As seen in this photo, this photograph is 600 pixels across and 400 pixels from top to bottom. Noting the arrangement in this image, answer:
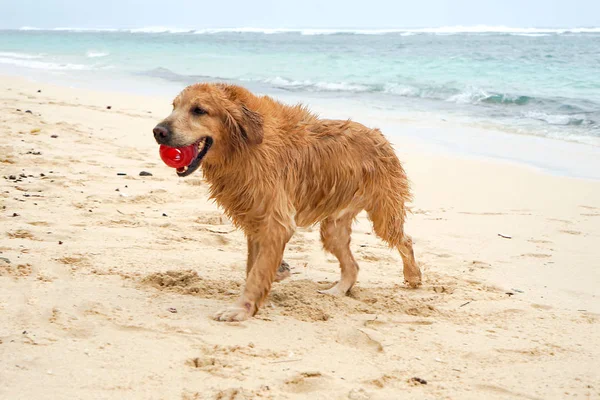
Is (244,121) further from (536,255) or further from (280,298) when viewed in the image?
(536,255)

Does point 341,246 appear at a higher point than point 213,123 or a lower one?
lower

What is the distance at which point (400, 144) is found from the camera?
10867 mm

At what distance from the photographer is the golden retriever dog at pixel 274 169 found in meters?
4.41

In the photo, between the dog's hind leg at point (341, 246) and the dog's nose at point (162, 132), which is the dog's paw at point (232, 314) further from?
the dog's nose at point (162, 132)

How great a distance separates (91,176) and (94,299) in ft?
11.3

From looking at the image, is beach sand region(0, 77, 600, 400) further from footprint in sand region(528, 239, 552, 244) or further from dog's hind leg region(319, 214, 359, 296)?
dog's hind leg region(319, 214, 359, 296)

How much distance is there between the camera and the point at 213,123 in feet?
14.5

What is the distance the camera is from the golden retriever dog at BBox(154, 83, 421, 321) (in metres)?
4.41

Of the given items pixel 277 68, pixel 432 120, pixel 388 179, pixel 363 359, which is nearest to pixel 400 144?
pixel 432 120

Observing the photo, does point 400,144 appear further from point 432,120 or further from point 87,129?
point 87,129

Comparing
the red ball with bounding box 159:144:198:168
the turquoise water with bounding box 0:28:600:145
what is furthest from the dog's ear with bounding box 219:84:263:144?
the turquoise water with bounding box 0:28:600:145

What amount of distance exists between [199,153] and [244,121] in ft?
1.13

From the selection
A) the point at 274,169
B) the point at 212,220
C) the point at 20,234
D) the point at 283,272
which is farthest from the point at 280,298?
the point at 20,234

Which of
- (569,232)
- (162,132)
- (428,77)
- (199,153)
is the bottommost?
(569,232)
